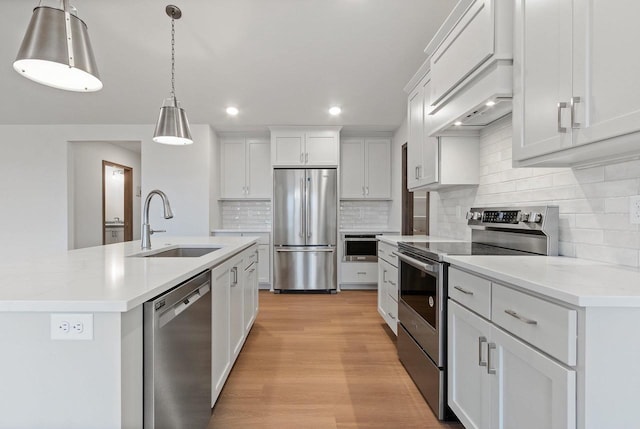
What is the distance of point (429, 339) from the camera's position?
1.90 meters

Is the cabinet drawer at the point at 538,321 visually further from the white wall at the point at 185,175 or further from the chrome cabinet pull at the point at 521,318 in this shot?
the white wall at the point at 185,175

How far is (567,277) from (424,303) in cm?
94

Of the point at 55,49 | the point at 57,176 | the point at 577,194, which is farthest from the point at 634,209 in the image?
the point at 57,176

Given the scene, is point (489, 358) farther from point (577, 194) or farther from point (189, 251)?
point (189, 251)

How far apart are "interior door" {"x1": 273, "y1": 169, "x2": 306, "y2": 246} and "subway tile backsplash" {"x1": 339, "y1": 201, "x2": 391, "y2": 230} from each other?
88 cm

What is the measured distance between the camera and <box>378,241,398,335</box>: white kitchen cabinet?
8.97ft

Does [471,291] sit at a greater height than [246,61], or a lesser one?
lesser

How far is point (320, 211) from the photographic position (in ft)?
15.3

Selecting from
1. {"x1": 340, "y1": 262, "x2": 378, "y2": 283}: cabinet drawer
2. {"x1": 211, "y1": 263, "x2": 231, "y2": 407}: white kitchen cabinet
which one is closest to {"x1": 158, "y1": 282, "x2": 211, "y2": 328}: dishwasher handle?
{"x1": 211, "y1": 263, "x2": 231, "y2": 407}: white kitchen cabinet

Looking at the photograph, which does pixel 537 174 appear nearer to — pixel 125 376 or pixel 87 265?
pixel 125 376

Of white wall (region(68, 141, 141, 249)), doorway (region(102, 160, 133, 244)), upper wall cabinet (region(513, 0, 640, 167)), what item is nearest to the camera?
upper wall cabinet (region(513, 0, 640, 167))

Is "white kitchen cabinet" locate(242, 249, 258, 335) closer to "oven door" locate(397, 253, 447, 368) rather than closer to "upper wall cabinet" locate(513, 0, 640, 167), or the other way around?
"oven door" locate(397, 253, 447, 368)

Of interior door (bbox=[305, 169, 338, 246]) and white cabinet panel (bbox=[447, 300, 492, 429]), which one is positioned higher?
interior door (bbox=[305, 169, 338, 246])

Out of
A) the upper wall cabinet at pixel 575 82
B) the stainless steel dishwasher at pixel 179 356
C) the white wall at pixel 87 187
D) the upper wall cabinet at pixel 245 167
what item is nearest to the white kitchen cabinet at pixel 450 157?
the upper wall cabinet at pixel 575 82
